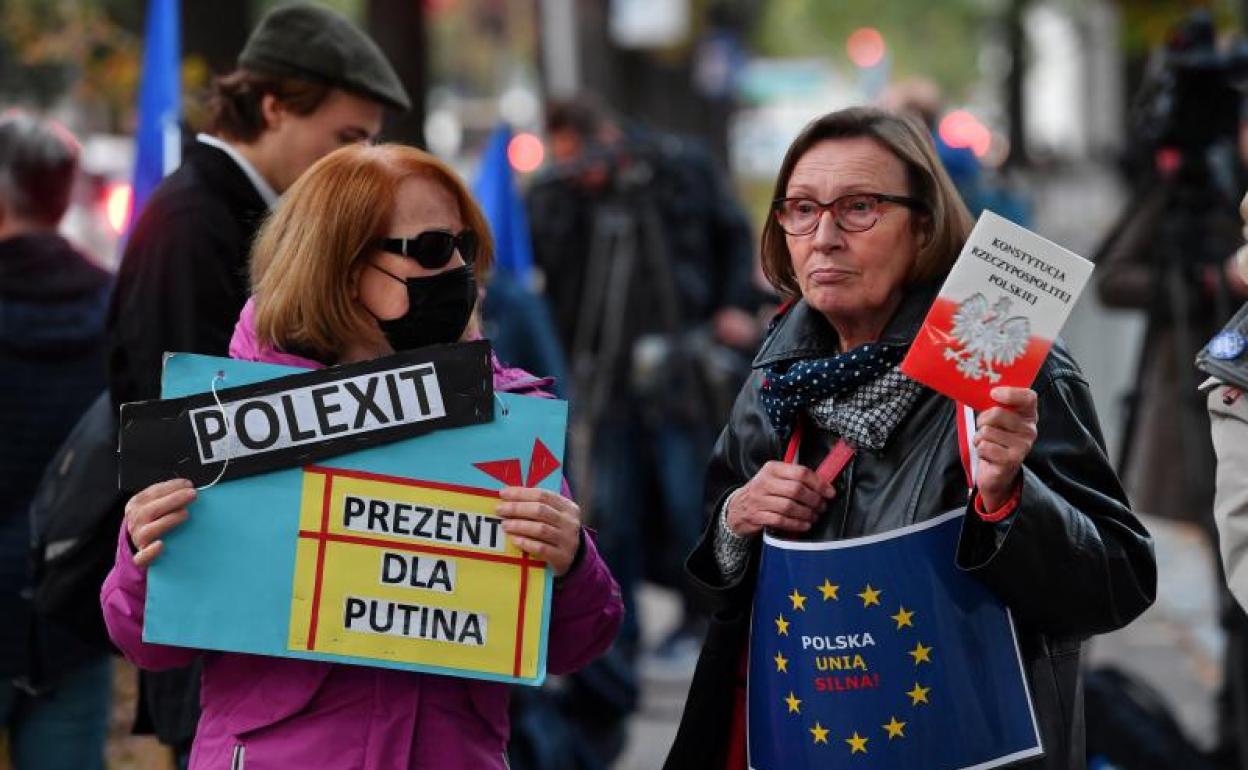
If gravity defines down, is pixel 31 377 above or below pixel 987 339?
below

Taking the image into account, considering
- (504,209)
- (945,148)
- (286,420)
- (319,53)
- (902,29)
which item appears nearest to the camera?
(286,420)

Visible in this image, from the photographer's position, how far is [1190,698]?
8359 millimetres

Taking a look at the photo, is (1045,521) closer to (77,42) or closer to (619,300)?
(619,300)

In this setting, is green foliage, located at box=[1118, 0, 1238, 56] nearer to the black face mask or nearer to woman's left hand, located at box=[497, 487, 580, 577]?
the black face mask

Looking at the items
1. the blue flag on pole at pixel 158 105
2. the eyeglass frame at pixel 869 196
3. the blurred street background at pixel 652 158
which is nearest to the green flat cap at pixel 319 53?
the blurred street background at pixel 652 158

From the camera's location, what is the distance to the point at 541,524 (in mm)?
3320

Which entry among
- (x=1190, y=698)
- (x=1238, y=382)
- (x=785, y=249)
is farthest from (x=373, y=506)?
(x=1190, y=698)

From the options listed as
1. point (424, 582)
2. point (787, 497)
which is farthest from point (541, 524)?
point (787, 497)

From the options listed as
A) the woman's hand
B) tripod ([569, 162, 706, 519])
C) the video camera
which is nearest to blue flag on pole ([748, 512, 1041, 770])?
the woman's hand

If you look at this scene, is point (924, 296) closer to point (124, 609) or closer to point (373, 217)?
point (373, 217)

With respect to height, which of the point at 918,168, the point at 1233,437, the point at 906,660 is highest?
the point at 918,168

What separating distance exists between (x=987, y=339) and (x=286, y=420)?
1107mm

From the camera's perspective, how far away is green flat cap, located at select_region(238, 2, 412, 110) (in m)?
4.48

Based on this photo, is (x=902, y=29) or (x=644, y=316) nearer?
(x=644, y=316)
